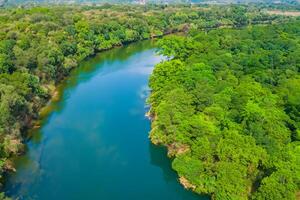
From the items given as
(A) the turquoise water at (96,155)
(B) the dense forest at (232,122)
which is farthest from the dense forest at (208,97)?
(A) the turquoise water at (96,155)

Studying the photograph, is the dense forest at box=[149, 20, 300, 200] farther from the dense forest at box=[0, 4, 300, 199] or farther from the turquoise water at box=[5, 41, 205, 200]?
the turquoise water at box=[5, 41, 205, 200]

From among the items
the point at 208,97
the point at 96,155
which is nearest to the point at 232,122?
the point at 208,97

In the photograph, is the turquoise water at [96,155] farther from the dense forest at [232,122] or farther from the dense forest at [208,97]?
the dense forest at [232,122]

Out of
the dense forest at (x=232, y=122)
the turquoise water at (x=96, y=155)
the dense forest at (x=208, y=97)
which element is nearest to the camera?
the dense forest at (x=232, y=122)

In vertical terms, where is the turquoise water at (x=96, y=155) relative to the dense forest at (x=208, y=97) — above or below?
below

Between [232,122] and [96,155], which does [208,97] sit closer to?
[232,122]

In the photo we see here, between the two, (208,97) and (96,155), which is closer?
(96,155)

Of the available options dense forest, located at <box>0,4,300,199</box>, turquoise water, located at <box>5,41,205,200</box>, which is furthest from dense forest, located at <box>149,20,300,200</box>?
turquoise water, located at <box>5,41,205,200</box>

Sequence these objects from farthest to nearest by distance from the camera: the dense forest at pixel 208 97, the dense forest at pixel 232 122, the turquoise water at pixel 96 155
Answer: the turquoise water at pixel 96 155, the dense forest at pixel 208 97, the dense forest at pixel 232 122
